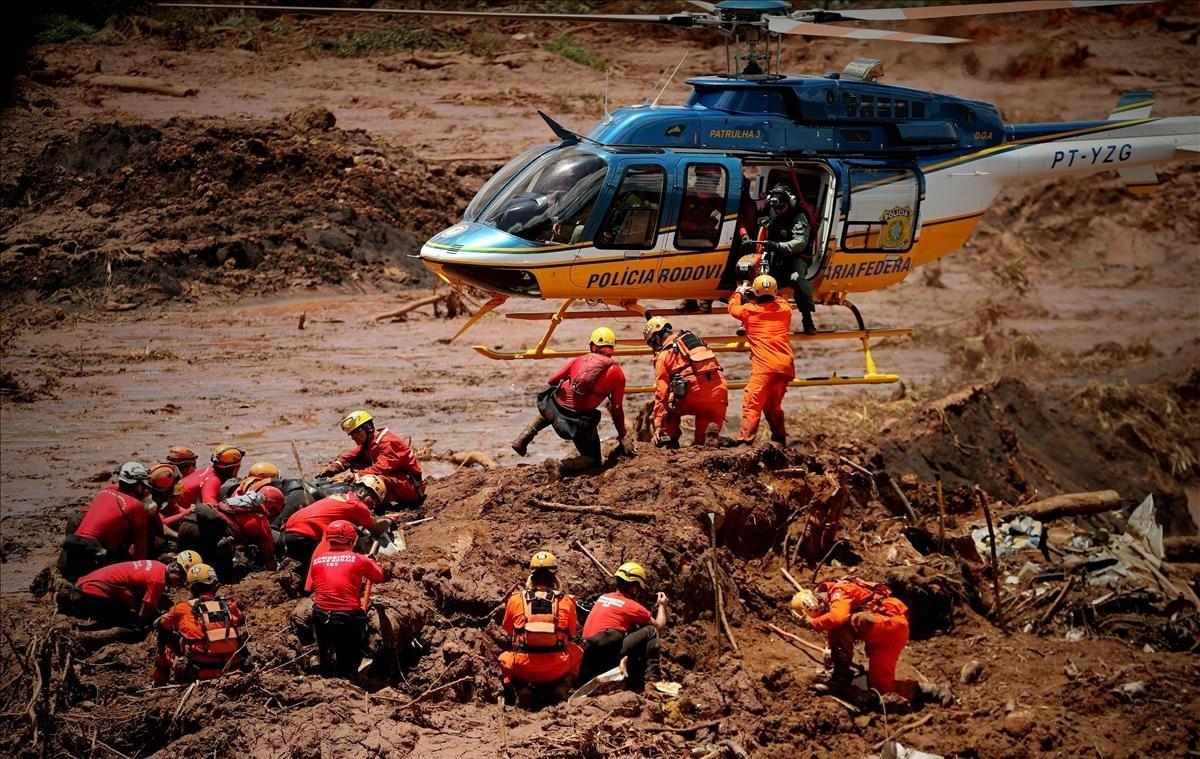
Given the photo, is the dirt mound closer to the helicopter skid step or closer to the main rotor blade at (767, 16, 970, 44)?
the helicopter skid step

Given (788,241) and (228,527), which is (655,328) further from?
(228,527)

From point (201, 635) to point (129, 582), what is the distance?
1302 millimetres

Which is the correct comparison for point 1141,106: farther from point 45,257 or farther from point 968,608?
point 45,257

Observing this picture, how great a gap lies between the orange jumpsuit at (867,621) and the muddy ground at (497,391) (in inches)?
26.7

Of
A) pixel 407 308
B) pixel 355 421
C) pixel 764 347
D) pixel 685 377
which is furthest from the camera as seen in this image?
pixel 407 308

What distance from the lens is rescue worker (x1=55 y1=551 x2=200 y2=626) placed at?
35.6 ft

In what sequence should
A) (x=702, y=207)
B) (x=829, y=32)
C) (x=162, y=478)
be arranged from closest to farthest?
(x=162, y=478) → (x=829, y=32) → (x=702, y=207)

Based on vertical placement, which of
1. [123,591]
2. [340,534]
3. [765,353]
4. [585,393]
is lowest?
[123,591]

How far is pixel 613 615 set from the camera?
1060 cm

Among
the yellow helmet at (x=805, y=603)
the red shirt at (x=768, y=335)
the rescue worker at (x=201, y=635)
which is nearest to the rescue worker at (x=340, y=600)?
the rescue worker at (x=201, y=635)

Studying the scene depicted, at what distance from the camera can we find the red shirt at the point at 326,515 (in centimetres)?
1109

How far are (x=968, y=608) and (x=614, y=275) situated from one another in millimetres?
5308

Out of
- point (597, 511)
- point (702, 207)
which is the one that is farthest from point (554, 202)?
point (597, 511)

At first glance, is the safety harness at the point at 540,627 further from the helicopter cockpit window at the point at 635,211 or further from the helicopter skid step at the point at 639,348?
the helicopter cockpit window at the point at 635,211
